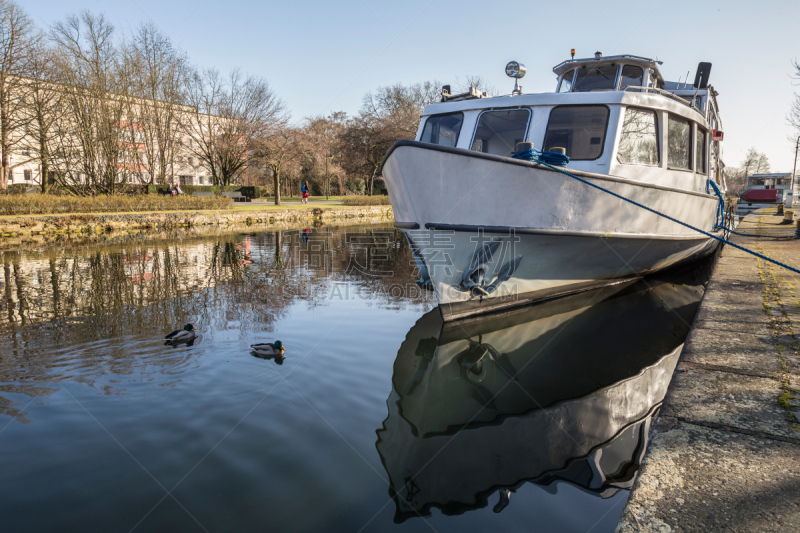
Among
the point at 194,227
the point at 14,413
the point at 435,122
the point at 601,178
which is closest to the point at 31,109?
the point at 194,227

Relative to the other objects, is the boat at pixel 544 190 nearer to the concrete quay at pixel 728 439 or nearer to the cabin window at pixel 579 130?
the cabin window at pixel 579 130

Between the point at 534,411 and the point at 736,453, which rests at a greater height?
the point at 736,453

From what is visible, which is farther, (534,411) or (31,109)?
(31,109)

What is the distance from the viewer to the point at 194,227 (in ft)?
71.7

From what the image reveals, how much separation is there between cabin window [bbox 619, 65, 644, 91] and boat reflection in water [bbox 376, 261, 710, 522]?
437cm

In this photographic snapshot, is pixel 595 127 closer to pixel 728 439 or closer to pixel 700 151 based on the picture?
pixel 700 151

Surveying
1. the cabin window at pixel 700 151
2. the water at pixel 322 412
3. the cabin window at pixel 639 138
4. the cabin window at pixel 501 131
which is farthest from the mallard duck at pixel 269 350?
the cabin window at pixel 700 151

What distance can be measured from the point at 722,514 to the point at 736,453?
52cm

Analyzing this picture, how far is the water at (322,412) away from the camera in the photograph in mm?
2734

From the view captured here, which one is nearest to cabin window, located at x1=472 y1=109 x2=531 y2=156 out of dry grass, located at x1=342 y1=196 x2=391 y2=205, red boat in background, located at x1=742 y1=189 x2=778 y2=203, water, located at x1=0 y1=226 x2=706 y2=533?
water, located at x1=0 y1=226 x2=706 y2=533

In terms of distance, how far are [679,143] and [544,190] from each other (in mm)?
3441

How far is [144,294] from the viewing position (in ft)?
25.7

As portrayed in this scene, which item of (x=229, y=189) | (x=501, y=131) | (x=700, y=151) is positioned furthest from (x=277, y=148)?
(x=700, y=151)

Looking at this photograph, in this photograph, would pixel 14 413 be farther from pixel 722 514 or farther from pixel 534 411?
pixel 722 514
